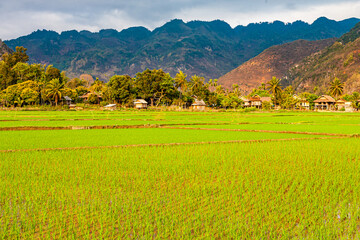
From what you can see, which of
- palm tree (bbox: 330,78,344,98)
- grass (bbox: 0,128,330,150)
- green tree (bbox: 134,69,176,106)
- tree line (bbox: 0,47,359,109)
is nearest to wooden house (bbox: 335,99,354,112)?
tree line (bbox: 0,47,359,109)

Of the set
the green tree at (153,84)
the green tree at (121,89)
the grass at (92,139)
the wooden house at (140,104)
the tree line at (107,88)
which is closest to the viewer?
the grass at (92,139)

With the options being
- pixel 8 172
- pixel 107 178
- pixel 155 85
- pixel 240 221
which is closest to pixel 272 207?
pixel 240 221

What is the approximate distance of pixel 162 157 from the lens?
943 centimetres

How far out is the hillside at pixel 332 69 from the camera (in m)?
135

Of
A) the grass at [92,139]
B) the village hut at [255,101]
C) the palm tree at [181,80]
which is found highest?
the palm tree at [181,80]

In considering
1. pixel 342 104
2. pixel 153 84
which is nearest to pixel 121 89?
pixel 153 84

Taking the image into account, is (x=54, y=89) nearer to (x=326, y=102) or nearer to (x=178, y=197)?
(x=178, y=197)

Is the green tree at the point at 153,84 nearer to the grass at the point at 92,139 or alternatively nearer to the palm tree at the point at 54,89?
the palm tree at the point at 54,89

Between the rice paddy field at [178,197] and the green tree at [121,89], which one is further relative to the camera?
the green tree at [121,89]

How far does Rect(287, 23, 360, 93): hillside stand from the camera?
135125 millimetres

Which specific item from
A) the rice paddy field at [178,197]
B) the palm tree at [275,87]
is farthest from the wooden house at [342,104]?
the rice paddy field at [178,197]

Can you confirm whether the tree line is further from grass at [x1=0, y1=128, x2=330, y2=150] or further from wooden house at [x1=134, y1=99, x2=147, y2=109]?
grass at [x1=0, y1=128, x2=330, y2=150]

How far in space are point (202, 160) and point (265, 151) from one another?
3118mm

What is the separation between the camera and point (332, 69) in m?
149
